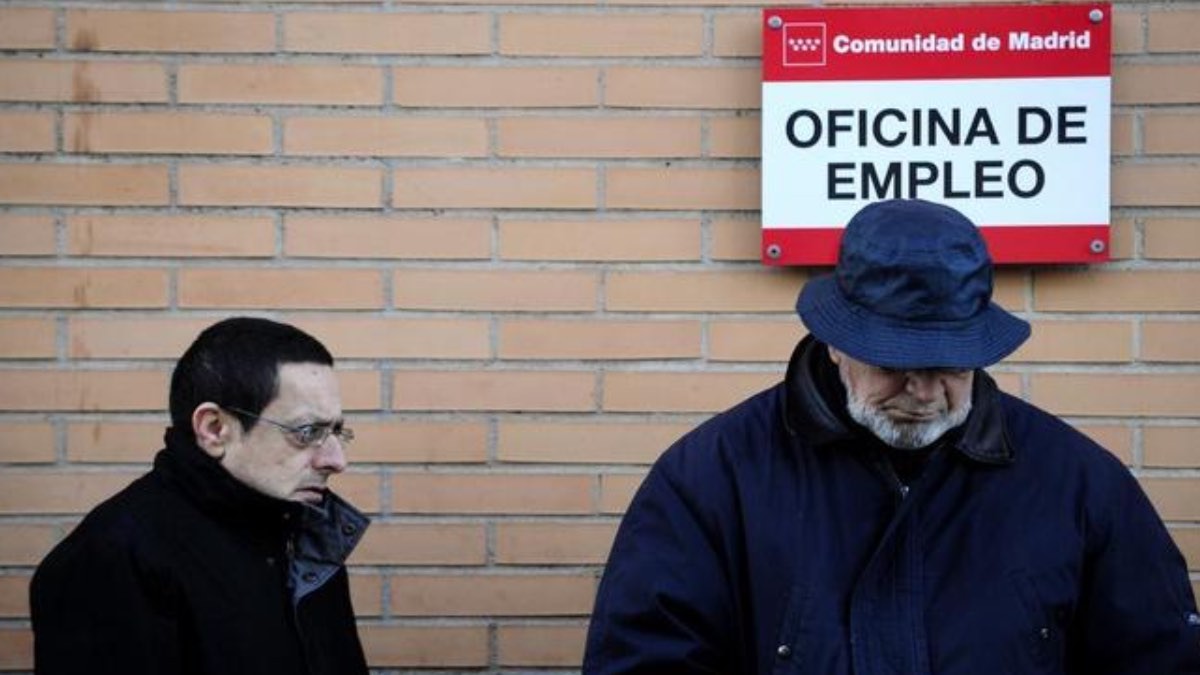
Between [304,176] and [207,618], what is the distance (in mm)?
1078

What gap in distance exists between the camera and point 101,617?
2.62 meters

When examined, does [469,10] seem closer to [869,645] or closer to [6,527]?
[6,527]

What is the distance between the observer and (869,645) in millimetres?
2367

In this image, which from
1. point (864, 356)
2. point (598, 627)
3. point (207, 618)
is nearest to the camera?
point (864, 356)

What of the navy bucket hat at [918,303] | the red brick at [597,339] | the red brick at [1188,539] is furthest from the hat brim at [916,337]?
the red brick at [1188,539]

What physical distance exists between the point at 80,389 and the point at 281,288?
1.55ft

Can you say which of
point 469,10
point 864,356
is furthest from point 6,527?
point 864,356

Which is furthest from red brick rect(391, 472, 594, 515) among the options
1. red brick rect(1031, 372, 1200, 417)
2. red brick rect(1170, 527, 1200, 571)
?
red brick rect(1170, 527, 1200, 571)

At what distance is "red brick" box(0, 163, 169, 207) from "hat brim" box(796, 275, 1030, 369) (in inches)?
65.0

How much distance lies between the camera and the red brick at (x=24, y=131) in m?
3.43

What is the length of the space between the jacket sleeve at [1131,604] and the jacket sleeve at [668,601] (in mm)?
541

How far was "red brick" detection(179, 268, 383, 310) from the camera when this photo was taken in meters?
3.46

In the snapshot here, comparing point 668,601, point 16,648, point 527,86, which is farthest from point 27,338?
point 668,601

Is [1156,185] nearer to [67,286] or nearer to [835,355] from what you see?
[835,355]
